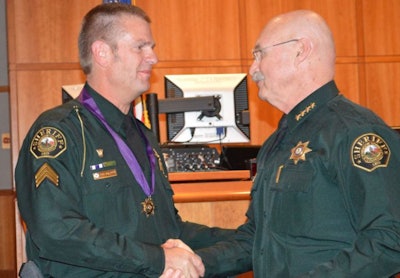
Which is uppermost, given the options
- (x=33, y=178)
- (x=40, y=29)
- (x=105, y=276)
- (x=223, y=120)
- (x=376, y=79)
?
(x=40, y=29)

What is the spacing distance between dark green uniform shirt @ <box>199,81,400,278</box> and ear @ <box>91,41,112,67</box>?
29.4 inches

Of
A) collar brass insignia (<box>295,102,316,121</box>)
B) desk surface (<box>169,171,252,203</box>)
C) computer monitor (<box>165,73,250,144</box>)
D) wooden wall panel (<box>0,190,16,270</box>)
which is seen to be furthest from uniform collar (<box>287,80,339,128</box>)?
wooden wall panel (<box>0,190,16,270</box>)

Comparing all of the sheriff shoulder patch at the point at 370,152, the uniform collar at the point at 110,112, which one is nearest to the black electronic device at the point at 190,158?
the uniform collar at the point at 110,112

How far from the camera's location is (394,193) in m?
2.05

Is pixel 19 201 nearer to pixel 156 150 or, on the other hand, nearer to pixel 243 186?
pixel 156 150

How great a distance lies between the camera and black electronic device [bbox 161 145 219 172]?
388 cm

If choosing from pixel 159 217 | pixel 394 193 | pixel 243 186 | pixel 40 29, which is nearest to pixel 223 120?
pixel 243 186

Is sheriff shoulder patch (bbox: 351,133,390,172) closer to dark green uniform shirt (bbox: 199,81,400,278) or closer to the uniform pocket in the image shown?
dark green uniform shirt (bbox: 199,81,400,278)

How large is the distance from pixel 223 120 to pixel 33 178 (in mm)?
1966

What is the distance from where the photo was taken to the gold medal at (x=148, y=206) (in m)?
2.57

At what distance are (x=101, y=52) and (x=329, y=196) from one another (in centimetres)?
110

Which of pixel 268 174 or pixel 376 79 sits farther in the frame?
pixel 376 79

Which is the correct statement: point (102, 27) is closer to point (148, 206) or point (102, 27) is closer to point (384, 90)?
point (148, 206)

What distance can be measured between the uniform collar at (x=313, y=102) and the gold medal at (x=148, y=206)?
0.61m
